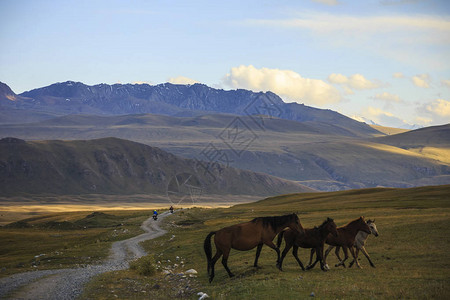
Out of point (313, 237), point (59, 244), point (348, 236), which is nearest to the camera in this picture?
point (313, 237)

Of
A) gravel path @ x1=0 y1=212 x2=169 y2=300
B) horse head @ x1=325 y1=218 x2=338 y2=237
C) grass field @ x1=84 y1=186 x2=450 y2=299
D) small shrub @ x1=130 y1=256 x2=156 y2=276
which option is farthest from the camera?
small shrub @ x1=130 y1=256 x2=156 y2=276

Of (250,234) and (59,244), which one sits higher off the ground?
(250,234)

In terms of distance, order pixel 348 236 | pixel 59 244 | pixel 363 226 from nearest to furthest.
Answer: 1. pixel 348 236
2. pixel 363 226
3. pixel 59 244

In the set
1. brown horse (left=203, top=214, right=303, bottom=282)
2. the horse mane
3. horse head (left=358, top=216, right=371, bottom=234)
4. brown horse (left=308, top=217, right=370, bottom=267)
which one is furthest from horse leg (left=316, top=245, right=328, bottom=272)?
horse head (left=358, top=216, right=371, bottom=234)

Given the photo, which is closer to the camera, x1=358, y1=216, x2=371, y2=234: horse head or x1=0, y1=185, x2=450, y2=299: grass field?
x1=0, y1=185, x2=450, y2=299: grass field

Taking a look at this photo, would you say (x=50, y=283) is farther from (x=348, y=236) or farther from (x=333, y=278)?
(x=348, y=236)

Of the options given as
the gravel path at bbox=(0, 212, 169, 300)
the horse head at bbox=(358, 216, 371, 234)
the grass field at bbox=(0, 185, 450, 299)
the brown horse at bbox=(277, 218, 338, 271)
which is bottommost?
the gravel path at bbox=(0, 212, 169, 300)

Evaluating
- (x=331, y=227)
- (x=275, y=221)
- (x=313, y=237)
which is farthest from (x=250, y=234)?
(x=331, y=227)

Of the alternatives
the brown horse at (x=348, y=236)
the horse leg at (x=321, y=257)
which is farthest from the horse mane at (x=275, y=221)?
the brown horse at (x=348, y=236)

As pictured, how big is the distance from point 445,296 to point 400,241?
1473 centimetres

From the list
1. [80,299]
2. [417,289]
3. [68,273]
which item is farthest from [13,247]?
[417,289]

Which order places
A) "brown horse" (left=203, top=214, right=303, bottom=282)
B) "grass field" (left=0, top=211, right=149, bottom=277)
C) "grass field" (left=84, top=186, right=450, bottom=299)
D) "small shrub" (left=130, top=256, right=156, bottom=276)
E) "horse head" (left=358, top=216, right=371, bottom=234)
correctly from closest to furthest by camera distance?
"grass field" (left=84, top=186, right=450, bottom=299) → "brown horse" (left=203, top=214, right=303, bottom=282) → "horse head" (left=358, top=216, right=371, bottom=234) → "small shrub" (left=130, top=256, right=156, bottom=276) → "grass field" (left=0, top=211, right=149, bottom=277)

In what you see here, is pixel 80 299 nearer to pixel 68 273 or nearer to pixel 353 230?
pixel 68 273

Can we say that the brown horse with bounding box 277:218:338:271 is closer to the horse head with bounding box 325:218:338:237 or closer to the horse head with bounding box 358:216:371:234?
the horse head with bounding box 325:218:338:237
